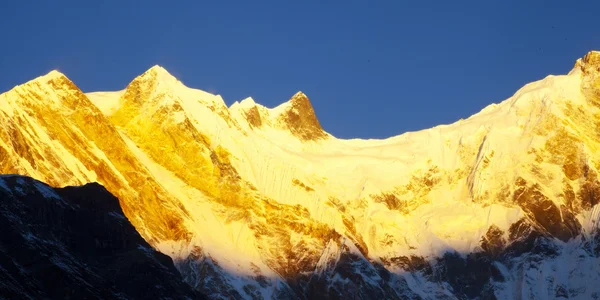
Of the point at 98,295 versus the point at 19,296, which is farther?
the point at 98,295

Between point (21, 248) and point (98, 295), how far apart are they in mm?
10689

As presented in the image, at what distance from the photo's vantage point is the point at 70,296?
639 ft

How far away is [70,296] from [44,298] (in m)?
4.66

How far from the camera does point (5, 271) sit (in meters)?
190

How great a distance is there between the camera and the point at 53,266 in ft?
646

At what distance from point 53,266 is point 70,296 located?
177 inches

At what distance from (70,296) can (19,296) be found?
1036cm

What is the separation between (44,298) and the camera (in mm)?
190750

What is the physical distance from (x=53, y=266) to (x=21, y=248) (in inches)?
190

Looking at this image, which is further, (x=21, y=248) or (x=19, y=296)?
(x=21, y=248)

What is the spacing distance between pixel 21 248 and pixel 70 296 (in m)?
9.05

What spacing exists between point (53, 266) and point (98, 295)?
20.6ft

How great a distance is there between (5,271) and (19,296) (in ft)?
17.7

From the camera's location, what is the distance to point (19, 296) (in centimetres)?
18538
